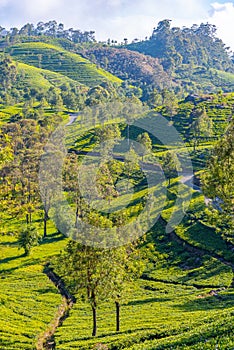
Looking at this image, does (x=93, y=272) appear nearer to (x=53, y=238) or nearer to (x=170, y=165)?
(x=53, y=238)

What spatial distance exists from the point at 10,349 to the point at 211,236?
161 ft

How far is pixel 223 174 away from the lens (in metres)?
34.7

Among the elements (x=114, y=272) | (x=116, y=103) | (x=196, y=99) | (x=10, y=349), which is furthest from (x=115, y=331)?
(x=196, y=99)

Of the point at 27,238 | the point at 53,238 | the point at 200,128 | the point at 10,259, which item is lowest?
the point at 10,259

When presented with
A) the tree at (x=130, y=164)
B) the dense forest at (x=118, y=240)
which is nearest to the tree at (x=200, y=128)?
the dense forest at (x=118, y=240)

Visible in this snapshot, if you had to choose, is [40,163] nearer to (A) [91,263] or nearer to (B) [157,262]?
(B) [157,262]

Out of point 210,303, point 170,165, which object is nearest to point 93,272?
point 210,303

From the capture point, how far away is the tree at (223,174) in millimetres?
32594

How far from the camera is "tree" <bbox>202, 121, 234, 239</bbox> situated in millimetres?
32594

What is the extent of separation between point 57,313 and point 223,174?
99.3 ft

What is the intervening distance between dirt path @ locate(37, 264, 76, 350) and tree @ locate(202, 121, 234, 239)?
23.4 meters

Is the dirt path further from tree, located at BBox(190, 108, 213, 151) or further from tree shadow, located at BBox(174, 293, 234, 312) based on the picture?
tree, located at BBox(190, 108, 213, 151)

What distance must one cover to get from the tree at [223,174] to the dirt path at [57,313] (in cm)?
2336

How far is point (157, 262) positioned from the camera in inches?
2721
